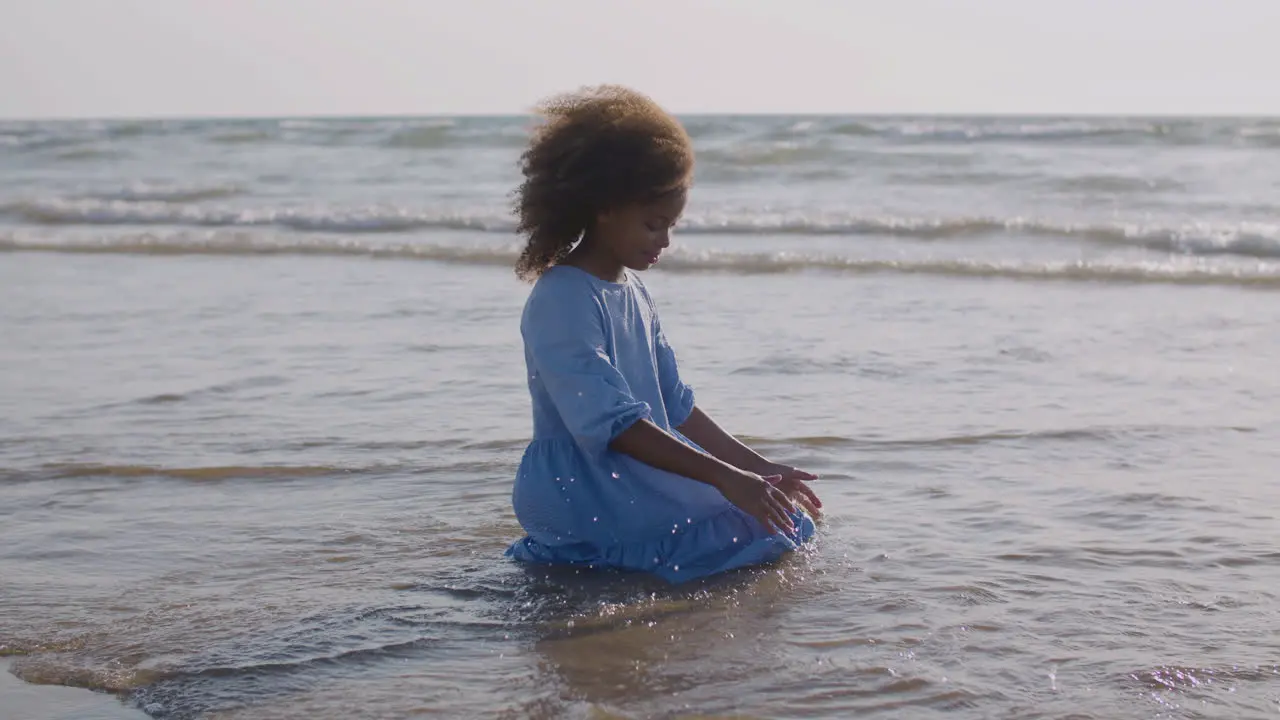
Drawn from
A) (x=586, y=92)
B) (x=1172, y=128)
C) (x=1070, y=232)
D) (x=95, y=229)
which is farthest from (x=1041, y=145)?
(x=586, y=92)

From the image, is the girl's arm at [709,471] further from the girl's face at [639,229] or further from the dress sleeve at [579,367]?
the girl's face at [639,229]

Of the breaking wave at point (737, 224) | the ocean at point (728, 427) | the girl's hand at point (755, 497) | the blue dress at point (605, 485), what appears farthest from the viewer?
the breaking wave at point (737, 224)

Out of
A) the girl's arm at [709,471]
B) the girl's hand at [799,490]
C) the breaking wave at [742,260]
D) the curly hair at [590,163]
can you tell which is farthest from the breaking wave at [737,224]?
the girl's arm at [709,471]

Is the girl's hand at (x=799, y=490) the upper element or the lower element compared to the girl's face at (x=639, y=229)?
lower

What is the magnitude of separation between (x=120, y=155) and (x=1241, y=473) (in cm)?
2093

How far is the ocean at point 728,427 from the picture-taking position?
290 centimetres

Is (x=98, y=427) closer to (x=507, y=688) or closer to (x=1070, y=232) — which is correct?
(x=507, y=688)

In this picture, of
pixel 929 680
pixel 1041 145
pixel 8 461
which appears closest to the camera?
pixel 929 680

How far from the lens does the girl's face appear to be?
11.2ft

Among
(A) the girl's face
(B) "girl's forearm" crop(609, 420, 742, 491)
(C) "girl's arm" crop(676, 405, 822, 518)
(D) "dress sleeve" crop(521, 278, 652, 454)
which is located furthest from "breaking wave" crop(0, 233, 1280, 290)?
(B) "girl's forearm" crop(609, 420, 742, 491)

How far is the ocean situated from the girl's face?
752 mm

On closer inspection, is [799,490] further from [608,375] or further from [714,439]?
[608,375]

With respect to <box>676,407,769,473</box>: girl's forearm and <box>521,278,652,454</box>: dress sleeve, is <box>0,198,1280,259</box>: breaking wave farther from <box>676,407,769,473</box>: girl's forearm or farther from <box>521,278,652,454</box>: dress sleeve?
<box>521,278,652,454</box>: dress sleeve

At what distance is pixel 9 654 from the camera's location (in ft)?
10.1
